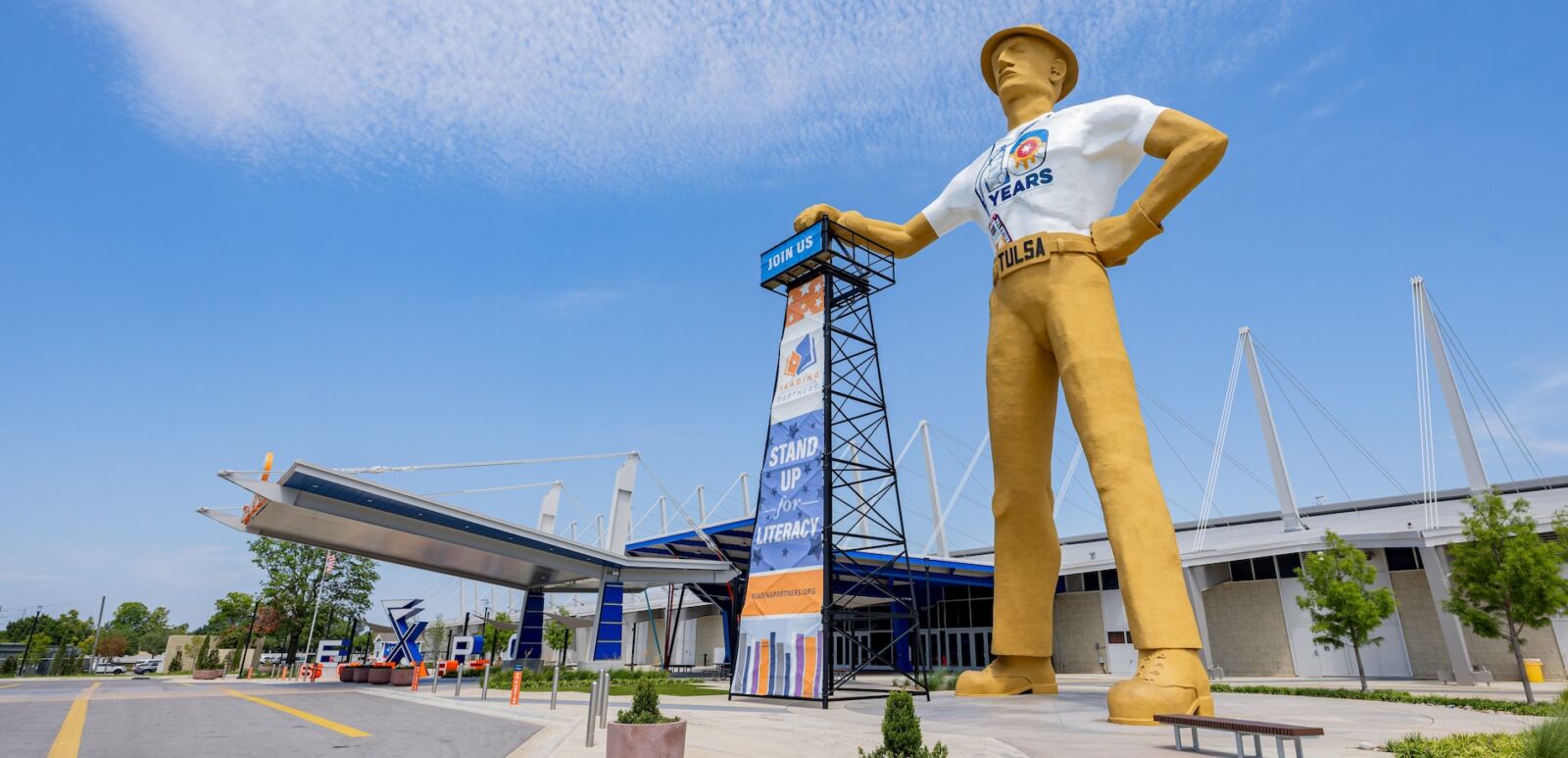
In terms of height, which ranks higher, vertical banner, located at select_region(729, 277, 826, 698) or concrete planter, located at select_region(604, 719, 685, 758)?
vertical banner, located at select_region(729, 277, 826, 698)

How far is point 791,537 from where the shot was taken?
1756 cm

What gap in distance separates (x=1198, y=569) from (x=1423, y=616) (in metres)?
6.59

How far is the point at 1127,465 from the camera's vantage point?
11500mm

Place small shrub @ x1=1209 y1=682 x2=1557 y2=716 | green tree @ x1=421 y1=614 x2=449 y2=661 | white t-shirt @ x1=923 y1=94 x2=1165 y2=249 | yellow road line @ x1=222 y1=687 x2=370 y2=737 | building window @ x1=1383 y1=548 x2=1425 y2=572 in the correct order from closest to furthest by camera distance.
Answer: small shrub @ x1=1209 y1=682 x2=1557 y2=716 < yellow road line @ x1=222 y1=687 x2=370 y2=737 < white t-shirt @ x1=923 y1=94 x2=1165 y2=249 < building window @ x1=1383 y1=548 x2=1425 y2=572 < green tree @ x1=421 y1=614 x2=449 y2=661

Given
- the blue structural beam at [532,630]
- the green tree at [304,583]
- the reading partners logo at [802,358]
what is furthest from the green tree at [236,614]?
the reading partners logo at [802,358]

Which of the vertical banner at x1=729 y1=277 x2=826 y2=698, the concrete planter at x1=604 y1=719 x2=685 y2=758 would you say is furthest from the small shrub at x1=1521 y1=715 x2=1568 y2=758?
the vertical banner at x1=729 y1=277 x2=826 y2=698

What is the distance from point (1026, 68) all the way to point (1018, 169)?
8.39ft

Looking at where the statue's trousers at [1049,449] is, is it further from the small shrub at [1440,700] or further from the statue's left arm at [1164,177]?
the small shrub at [1440,700]

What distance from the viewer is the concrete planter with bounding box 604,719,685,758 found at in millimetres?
7898

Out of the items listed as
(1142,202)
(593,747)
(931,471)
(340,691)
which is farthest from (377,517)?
(931,471)

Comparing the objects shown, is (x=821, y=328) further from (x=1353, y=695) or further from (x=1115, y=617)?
(x=1115, y=617)

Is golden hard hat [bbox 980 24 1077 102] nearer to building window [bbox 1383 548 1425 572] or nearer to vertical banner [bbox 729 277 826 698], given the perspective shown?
vertical banner [bbox 729 277 826 698]

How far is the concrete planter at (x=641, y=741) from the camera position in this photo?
25.9 feet

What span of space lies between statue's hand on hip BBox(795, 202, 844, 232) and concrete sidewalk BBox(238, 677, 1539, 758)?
1120cm
